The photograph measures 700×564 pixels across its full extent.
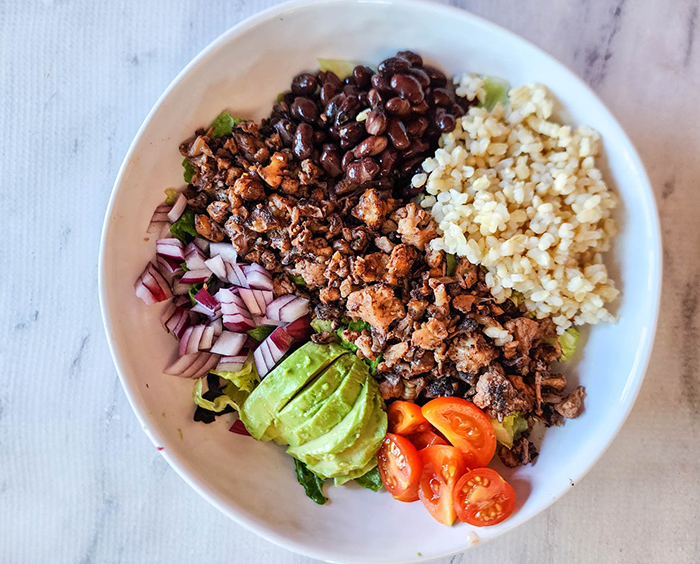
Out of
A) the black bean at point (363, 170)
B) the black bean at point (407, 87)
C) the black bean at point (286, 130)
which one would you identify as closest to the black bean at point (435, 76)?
the black bean at point (407, 87)

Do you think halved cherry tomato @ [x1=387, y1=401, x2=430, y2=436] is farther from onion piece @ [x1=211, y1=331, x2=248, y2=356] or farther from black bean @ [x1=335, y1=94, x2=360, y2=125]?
black bean @ [x1=335, y1=94, x2=360, y2=125]

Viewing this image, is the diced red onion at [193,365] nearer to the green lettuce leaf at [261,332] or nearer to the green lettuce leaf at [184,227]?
the green lettuce leaf at [261,332]

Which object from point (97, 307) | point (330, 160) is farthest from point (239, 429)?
point (330, 160)

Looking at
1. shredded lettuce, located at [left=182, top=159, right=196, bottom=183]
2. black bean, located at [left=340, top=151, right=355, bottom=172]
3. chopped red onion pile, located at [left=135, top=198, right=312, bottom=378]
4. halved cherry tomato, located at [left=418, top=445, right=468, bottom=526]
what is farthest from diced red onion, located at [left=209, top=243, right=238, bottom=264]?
halved cherry tomato, located at [left=418, top=445, right=468, bottom=526]

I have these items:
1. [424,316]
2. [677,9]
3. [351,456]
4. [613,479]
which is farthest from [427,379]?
[677,9]

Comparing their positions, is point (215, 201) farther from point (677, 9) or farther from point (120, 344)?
point (677, 9)

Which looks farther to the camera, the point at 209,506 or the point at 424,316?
the point at 209,506

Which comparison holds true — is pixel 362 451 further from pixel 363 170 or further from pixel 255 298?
pixel 363 170
